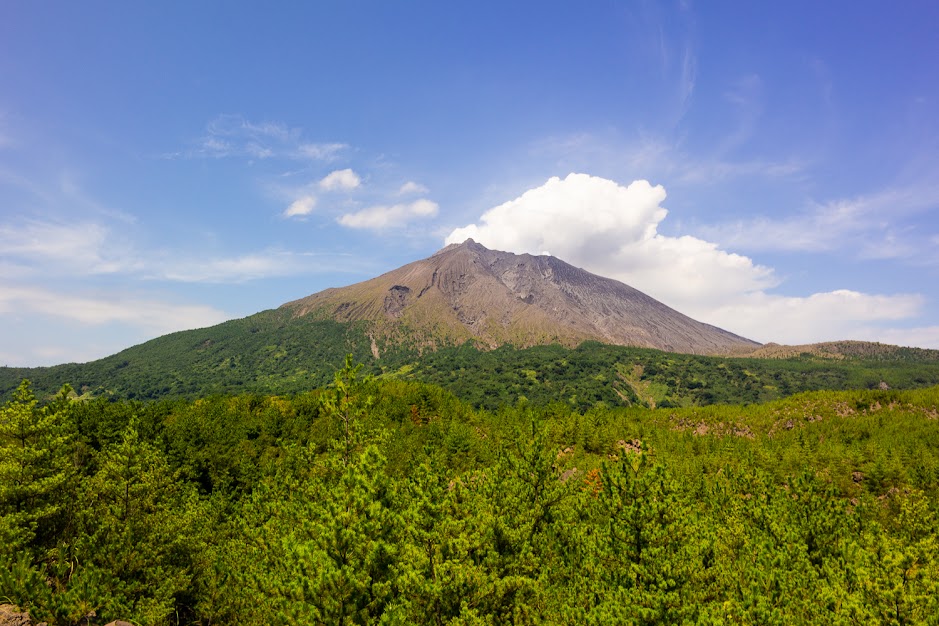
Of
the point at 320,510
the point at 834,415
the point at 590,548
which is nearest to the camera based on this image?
the point at 320,510

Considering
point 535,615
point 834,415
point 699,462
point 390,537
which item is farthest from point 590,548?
point 834,415

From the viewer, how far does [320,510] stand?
18.0m

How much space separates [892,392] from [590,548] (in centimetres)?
12803

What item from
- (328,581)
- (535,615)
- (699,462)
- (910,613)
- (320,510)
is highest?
(320,510)

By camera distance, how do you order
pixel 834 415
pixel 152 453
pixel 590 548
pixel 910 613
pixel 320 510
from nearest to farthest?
pixel 320 510 → pixel 910 613 → pixel 590 548 → pixel 152 453 → pixel 834 415

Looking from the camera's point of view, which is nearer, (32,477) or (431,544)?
(431,544)

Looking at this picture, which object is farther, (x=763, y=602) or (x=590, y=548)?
(x=590, y=548)

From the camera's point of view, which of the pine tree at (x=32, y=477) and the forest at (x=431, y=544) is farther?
the pine tree at (x=32, y=477)

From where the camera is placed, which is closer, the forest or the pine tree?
the forest

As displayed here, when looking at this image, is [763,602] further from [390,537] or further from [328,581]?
[328,581]

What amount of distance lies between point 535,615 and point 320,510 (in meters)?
10.2

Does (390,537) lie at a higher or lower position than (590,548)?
higher

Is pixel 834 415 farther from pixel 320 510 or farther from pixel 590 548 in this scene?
pixel 320 510

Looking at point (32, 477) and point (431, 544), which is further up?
point (32, 477)
